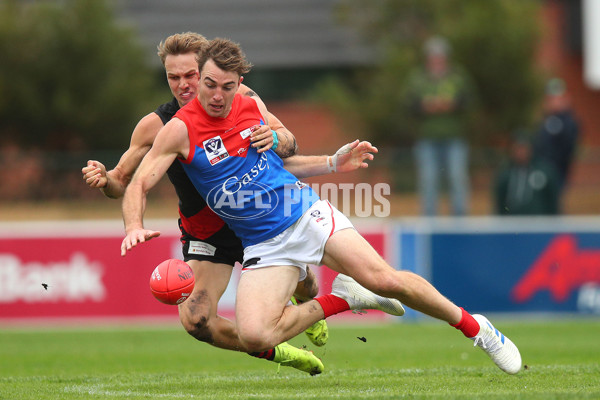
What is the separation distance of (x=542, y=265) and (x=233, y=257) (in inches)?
296

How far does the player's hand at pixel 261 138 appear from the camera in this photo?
274 inches

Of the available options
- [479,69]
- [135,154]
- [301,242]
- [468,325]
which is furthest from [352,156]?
[479,69]

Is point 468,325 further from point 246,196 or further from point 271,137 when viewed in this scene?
point 271,137

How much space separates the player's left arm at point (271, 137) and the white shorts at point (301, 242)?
20.7 inches

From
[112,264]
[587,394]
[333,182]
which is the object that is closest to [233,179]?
[587,394]

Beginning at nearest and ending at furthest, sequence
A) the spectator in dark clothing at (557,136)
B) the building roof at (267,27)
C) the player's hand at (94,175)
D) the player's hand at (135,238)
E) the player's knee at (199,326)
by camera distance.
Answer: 1. the player's hand at (135,238)
2. the player's hand at (94,175)
3. the player's knee at (199,326)
4. the spectator in dark clothing at (557,136)
5. the building roof at (267,27)

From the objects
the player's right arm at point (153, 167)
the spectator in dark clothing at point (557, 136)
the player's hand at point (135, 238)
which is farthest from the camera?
the spectator in dark clothing at point (557, 136)

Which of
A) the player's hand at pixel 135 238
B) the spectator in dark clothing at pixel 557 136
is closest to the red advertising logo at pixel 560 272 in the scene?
the spectator in dark clothing at pixel 557 136

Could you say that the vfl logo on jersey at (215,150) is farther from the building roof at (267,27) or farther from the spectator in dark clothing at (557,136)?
the building roof at (267,27)

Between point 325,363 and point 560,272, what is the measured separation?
5898 millimetres

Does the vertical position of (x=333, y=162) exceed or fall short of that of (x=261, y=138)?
it falls short

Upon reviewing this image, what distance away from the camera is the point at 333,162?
7285 mm

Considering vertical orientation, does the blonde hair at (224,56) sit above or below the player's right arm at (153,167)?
above

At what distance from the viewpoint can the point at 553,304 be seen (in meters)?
13.9
